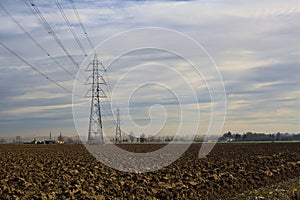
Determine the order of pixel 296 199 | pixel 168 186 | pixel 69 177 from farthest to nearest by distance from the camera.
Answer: pixel 69 177, pixel 168 186, pixel 296 199

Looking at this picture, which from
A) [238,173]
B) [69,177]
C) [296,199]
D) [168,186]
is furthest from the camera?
[238,173]

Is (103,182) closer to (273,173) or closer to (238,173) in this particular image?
(238,173)

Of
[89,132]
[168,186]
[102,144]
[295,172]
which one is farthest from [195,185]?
[102,144]

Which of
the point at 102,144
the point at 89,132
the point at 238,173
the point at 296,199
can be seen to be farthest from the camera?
the point at 102,144

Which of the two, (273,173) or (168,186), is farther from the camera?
(273,173)

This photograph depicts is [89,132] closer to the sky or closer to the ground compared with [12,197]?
closer to the sky

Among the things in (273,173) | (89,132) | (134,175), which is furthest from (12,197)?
(89,132)

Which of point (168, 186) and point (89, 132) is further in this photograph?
point (89, 132)

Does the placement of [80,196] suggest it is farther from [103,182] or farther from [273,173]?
[273,173]

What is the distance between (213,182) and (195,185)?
1.74 metres

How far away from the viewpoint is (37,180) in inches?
852

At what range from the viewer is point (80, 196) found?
16.9 metres

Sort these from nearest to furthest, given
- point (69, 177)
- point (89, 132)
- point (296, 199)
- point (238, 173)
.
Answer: point (296, 199) < point (69, 177) < point (238, 173) < point (89, 132)

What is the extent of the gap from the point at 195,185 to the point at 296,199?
5548mm
